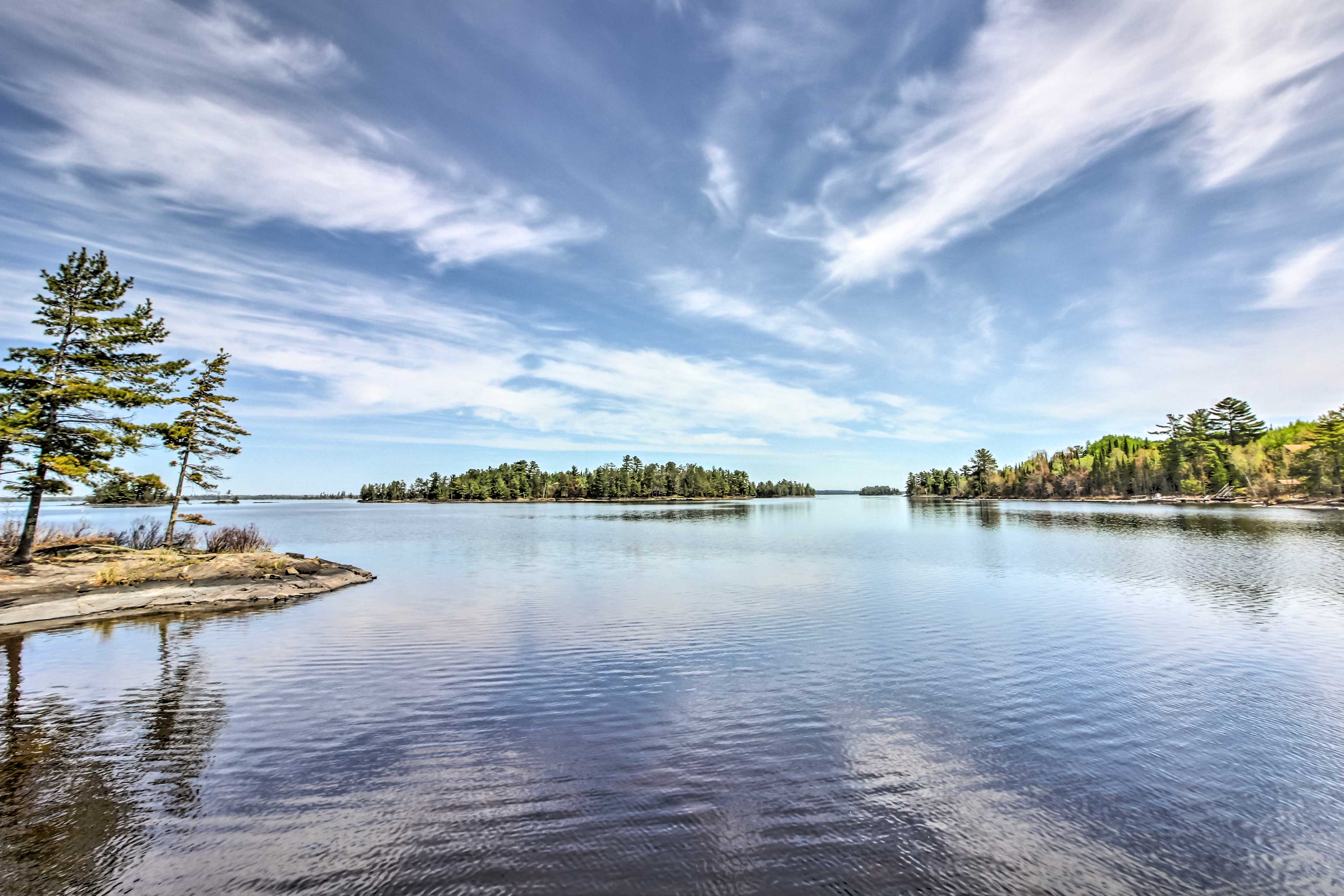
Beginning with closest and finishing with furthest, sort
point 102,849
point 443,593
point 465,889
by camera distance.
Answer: point 465,889
point 102,849
point 443,593

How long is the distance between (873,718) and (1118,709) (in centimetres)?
652

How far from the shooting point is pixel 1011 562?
42.0m

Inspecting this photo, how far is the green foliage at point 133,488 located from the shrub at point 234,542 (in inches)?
215

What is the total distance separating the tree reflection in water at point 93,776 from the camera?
756cm

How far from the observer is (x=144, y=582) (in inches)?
1180

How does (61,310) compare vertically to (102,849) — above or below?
above

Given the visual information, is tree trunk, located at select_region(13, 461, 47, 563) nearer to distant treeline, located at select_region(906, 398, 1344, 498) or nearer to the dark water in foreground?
the dark water in foreground

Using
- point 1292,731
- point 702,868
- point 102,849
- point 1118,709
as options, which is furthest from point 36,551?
point 1292,731

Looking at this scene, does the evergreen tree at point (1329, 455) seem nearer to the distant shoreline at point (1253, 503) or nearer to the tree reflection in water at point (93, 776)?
the distant shoreline at point (1253, 503)

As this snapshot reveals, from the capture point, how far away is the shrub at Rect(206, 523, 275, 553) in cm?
4294

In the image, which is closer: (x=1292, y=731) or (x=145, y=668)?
(x=1292, y=731)

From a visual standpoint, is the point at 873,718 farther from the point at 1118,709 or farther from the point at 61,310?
the point at 61,310

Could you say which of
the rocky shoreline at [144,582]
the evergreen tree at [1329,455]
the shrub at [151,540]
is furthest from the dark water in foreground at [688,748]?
the evergreen tree at [1329,455]

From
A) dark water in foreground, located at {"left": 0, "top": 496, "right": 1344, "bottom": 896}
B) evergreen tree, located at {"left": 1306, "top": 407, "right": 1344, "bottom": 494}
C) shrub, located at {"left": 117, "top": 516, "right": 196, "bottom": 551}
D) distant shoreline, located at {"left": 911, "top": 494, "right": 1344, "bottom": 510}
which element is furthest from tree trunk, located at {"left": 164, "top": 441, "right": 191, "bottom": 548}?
evergreen tree, located at {"left": 1306, "top": 407, "right": 1344, "bottom": 494}
